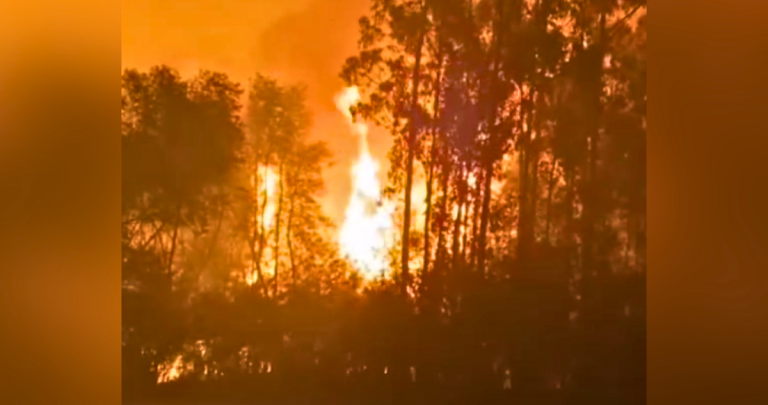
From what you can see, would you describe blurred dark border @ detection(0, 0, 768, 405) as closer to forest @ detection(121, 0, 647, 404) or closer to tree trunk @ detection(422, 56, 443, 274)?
forest @ detection(121, 0, 647, 404)

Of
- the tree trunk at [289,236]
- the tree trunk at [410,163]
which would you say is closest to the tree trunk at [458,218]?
the tree trunk at [410,163]

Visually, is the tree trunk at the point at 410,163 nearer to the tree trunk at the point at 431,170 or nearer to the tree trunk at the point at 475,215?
the tree trunk at the point at 431,170

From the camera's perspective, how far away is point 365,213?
5.81ft

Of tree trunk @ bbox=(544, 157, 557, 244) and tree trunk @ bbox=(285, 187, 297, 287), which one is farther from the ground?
tree trunk @ bbox=(544, 157, 557, 244)

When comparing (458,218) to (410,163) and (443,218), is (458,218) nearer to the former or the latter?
(443,218)

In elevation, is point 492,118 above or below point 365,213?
above

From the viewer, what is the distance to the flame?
5.79ft

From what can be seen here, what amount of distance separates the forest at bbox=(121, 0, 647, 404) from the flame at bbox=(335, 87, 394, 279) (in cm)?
1

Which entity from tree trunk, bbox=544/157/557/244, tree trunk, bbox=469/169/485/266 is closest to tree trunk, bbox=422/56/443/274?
tree trunk, bbox=469/169/485/266
